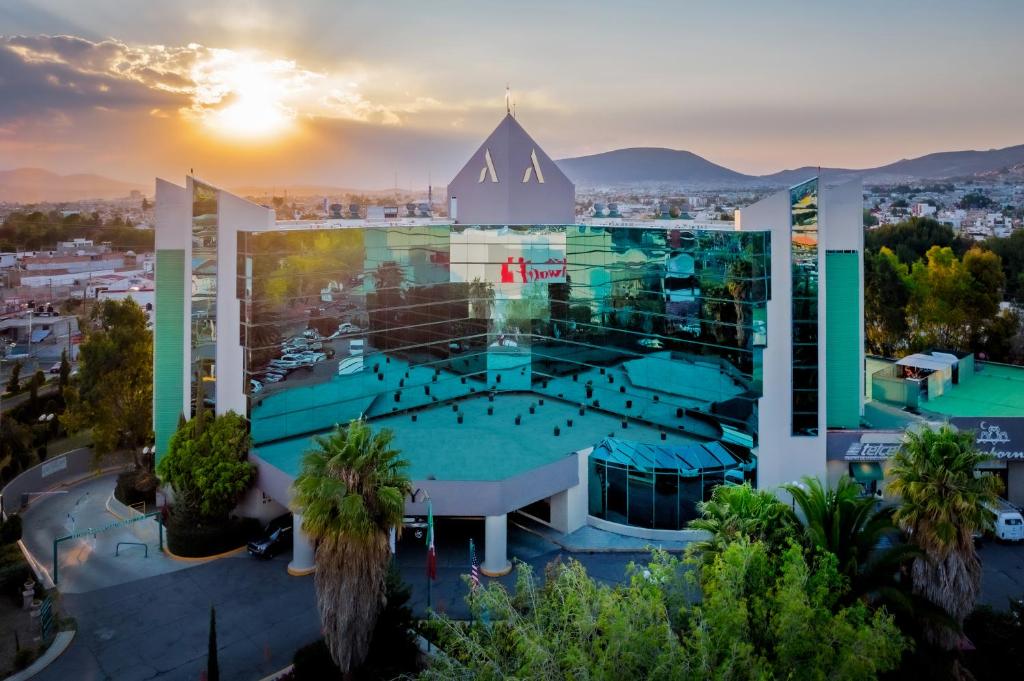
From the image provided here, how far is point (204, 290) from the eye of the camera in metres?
34.0

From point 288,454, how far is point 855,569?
23.4 meters

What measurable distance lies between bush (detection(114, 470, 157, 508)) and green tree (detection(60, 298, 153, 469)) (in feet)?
5.59

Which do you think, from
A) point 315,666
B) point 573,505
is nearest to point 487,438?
point 573,505

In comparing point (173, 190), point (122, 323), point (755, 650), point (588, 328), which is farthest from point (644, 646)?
point (122, 323)

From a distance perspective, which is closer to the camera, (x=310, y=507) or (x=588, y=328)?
(x=310, y=507)

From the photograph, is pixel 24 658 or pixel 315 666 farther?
pixel 24 658

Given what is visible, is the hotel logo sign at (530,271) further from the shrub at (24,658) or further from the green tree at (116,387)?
the shrub at (24,658)

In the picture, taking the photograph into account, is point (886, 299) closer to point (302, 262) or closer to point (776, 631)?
point (302, 262)

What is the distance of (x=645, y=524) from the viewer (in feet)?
107

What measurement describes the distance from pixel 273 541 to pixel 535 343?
17.9 meters

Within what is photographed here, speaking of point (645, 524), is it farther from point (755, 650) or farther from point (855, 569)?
point (755, 650)

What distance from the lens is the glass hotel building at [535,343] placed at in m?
31.6

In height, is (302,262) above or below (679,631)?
above

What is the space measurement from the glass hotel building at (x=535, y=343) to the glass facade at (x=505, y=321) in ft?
0.33
